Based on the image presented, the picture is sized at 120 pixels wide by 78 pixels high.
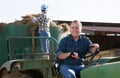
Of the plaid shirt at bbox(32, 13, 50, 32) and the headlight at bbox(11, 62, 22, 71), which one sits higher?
the plaid shirt at bbox(32, 13, 50, 32)

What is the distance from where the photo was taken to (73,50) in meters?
6.59

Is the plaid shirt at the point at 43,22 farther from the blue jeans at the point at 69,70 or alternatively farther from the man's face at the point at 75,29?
the blue jeans at the point at 69,70

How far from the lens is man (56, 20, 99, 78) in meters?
6.53

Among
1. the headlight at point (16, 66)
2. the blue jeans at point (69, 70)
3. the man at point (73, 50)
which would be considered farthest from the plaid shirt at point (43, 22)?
the blue jeans at point (69, 70)

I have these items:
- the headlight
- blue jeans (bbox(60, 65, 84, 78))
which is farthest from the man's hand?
the headlight

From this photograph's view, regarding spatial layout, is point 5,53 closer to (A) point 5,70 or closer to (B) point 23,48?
(B) point 23,48

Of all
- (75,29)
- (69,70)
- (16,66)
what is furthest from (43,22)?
(69,70)

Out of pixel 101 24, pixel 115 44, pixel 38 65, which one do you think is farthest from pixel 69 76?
pixel 101 24

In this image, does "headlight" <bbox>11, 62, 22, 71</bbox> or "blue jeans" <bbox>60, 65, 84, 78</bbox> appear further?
"headlight" <bbox>11, 62, 22, 71</bbox>

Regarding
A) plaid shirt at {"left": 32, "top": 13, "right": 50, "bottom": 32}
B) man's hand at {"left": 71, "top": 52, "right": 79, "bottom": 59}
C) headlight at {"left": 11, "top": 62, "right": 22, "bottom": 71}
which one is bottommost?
headlight at {"left": 11, "top": 62, "right": 22, "bottom": 71}

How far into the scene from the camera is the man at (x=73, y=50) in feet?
21.4

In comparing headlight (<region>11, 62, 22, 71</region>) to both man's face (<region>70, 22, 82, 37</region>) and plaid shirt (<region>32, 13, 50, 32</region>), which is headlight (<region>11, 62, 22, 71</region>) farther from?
plaid shirt (<region>32, 13, 50, 32</region>)

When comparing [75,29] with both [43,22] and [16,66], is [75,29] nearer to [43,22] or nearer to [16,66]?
[16,66]

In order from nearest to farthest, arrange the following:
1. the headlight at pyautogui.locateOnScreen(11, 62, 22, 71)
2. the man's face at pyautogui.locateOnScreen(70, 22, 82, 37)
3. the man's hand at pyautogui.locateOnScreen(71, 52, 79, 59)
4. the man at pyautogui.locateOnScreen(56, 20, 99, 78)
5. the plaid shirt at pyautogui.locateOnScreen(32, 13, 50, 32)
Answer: the man's hand at pyautogui.locateOnScreen(71, 52, 79, 59), the man at pyautogui.locateOnScreen(56, 20, 99, 78), the man's face at pyautogui.locateOnScreen(70, 22, 82, 37), the headlight at pyautogui.locateOnScreen(11, 62, 22, 71), the plaid shirt at pyautogui.locateOnScreen(32, 13, 50, 32)
